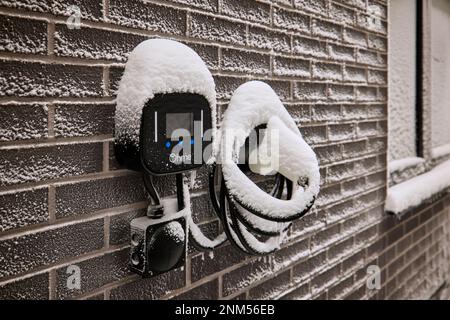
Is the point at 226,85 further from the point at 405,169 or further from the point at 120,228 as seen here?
the point at 405,169

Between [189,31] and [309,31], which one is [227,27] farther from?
[309,31]

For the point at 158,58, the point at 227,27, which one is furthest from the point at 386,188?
the point at 158,58

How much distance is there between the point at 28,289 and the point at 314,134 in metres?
1.44

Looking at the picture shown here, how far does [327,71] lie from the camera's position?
85.5 inches

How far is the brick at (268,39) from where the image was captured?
1678 mm

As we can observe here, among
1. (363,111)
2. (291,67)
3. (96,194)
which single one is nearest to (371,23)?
(363,111)

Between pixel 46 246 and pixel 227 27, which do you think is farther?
pixel 227 27

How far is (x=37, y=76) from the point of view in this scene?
3.36 ft

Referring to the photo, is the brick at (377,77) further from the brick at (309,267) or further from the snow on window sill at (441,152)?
the snow on window sill at (441,152)

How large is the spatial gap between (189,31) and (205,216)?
629mm

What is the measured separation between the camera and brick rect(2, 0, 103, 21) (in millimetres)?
988

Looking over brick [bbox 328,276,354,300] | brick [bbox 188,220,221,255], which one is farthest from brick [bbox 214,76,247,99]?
brick [bbox 328,276,354,300]

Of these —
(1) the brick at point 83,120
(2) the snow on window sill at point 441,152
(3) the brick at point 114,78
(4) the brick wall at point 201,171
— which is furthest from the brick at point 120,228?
(2) the snow on window sill at point 441,152

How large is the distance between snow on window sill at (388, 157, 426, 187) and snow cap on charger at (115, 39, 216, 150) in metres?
2.15
